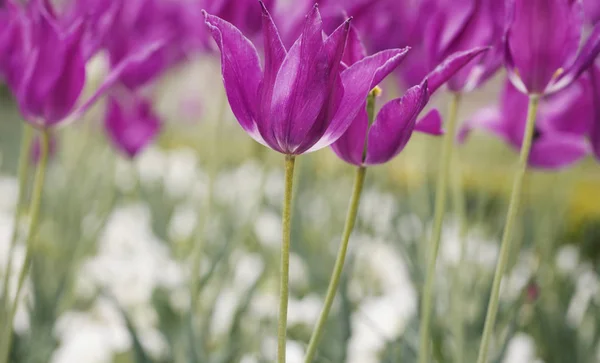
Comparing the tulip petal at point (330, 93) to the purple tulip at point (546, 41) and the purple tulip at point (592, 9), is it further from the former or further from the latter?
the purple tulip at point (592, 9)

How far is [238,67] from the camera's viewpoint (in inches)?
14.5

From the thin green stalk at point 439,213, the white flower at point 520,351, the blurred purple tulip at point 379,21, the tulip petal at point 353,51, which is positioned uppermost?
the blurred purple tulip at point 379,21

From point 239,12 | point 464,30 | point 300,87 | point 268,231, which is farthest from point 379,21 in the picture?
point 268,231

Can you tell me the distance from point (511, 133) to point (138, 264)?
89 cm

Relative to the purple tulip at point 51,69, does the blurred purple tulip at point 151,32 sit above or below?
above

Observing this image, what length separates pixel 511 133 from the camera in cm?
73

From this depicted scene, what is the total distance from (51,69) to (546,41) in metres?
0.40

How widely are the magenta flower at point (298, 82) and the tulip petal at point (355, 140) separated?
0.07 feet

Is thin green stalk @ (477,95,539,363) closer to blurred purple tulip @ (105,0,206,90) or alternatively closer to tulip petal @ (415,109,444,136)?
tulip petal @ (415,109,444,136)

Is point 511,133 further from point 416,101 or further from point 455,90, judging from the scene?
point 416,101

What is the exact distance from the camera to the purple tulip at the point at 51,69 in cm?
52

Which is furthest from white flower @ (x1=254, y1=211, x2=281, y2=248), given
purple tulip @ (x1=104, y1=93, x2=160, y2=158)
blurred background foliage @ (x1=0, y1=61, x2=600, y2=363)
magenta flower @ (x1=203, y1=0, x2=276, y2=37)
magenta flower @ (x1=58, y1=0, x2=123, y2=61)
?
magenta flower @ (x1=58, y1=0, x2=123, y2=61)

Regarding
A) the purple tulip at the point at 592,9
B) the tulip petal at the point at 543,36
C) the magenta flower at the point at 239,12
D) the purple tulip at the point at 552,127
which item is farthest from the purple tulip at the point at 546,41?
the purple tulip at the point at 592,9

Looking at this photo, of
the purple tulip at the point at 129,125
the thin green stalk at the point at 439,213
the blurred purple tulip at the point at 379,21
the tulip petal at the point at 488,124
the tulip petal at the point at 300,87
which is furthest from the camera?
the purple tulip at the point at 129,125
